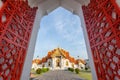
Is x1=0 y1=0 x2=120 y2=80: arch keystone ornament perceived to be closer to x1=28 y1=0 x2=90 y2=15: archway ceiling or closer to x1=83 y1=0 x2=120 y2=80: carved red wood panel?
x1=83 y1=0 x2=120 y2=80: carved red wood panel

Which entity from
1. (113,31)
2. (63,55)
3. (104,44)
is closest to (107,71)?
(104,44)

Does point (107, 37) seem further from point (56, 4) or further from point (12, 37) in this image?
point (56, 4)

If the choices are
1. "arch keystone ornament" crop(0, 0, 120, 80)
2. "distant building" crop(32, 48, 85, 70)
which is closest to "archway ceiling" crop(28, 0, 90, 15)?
"arch keystone ornament" crop(0, 0, 120, 80)

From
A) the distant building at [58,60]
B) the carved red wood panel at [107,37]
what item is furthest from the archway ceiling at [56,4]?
the distant building at [58,60]

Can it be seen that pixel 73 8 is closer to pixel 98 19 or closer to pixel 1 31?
pixel 98 19

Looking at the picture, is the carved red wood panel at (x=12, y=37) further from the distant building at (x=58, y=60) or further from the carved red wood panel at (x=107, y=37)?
the distant building at (x=58, y=60)

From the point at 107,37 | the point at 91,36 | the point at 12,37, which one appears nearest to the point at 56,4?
the point at 91,36

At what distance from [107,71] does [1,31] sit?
1.80 metres

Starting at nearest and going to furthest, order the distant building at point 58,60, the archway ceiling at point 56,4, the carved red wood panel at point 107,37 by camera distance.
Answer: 1. the carved red wood panel at point 107,37
2. the archway ceiling at point 56,4
3. the distant building at point 58,60

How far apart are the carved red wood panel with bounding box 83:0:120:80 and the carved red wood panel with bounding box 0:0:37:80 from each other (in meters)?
1.50

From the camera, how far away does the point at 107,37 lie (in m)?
1.70

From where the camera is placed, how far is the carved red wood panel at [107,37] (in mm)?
1516

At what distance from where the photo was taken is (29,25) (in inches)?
96.8

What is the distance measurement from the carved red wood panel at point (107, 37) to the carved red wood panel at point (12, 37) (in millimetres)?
1495
